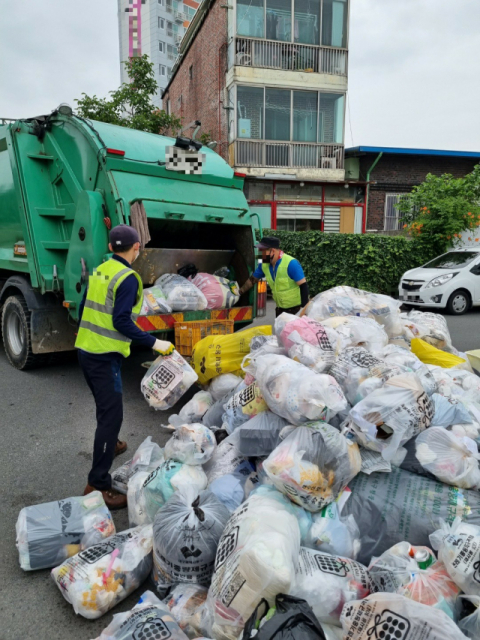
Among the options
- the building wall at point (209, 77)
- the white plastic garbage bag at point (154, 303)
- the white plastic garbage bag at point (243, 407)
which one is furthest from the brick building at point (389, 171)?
the white plastic garbage bag at point (243, 407)

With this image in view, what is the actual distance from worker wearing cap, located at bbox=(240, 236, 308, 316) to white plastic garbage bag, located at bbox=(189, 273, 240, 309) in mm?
339

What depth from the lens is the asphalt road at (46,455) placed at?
1.95 m

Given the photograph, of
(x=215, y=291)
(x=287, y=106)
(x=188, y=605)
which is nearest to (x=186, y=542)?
(x=188, y=605)

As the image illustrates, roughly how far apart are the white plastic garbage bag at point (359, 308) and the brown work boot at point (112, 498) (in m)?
2.10

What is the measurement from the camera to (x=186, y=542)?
1.91 metres

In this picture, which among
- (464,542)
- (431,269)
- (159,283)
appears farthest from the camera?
(431,269)

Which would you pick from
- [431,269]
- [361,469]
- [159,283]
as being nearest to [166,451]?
[361,469]

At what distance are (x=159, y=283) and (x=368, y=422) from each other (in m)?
2.85

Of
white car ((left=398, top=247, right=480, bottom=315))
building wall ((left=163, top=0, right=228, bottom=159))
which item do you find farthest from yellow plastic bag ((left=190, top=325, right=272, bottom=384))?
building wall ((left=163, top=0, right=228, bottom=159))

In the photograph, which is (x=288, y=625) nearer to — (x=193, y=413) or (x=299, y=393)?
(x=299, y=393)

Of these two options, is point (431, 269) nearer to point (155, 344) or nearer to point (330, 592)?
point (155, 344)

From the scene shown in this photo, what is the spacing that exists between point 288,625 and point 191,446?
4.14ft

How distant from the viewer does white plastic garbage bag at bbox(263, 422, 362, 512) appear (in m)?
2.00

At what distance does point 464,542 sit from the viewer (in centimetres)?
170
